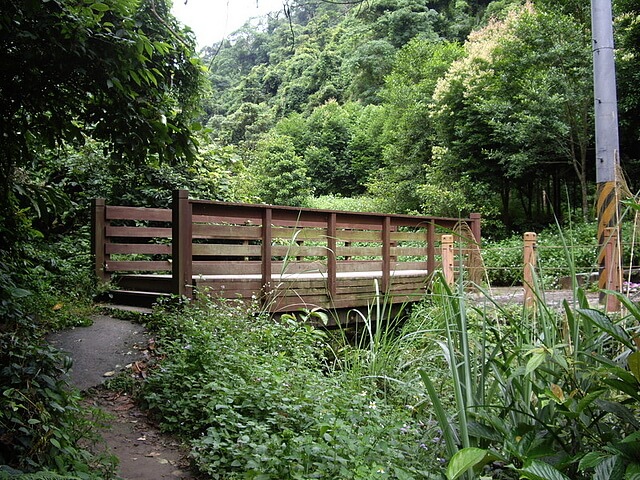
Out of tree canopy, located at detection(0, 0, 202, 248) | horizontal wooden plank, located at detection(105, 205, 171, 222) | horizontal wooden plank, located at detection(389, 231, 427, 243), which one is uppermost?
tree canopy, located at detection(0, 0, 202, 248)

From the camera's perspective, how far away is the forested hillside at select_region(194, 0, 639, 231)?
14086 mm

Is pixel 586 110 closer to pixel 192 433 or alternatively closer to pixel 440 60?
pixel 440 60

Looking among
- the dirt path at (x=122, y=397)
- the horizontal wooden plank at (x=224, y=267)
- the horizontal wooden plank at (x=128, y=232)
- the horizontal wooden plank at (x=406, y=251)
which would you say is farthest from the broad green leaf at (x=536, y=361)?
the horizontal wooden plank at (x=406, y=251)

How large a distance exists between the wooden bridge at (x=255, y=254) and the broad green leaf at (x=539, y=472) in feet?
10.0

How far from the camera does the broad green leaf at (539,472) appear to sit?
1491 mm

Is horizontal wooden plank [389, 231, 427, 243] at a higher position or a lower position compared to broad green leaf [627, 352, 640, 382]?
higher

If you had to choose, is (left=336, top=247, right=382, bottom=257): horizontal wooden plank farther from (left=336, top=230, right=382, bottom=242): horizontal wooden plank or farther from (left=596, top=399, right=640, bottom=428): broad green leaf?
(left=596, top=399, right=640, bottom=428): broad green leaf

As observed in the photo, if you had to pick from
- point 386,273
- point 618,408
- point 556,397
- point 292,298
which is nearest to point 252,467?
point 556,397

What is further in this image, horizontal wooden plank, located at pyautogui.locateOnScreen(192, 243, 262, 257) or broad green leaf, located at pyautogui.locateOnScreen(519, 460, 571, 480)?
horizontal wooden plank, located at pyautogui.locateOnScreen(192, 243, 262, 257)

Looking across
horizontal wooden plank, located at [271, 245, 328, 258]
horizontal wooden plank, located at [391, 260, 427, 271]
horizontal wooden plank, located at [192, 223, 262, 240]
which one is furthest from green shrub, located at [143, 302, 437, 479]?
horizontal wooden plank, located at [391, 260, 427, 271]

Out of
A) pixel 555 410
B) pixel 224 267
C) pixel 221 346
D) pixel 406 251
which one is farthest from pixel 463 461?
pixel 406 251

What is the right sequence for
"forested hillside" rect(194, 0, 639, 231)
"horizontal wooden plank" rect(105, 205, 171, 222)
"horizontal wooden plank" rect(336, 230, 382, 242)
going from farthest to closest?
"forested hillside" rect(194, 0, 639, 231), "horizontal wooden plank" rect(336, 230, 382, 242), "horizontal wooden plank" rect(105, 205, 171, 222)

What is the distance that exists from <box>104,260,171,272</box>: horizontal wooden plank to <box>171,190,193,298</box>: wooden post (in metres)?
1.72

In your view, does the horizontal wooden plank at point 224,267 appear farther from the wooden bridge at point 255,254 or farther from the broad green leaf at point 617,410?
the broad green leaf at point 617,410
